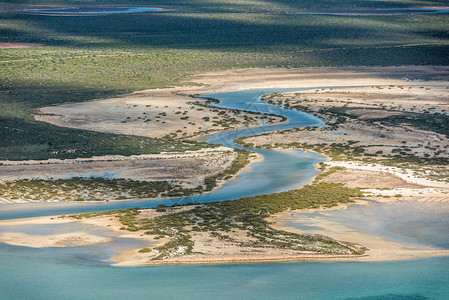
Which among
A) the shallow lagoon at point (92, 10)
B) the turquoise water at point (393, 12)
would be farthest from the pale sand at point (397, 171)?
the shallow lagoon at point (92, 10)

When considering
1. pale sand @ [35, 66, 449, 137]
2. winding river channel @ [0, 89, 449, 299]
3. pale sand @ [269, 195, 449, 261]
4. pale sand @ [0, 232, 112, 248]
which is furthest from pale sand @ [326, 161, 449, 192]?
pale sand @ [0, 232, 112, 248]

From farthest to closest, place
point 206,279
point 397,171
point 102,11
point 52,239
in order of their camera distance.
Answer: point 102,11 < point 397,171 < point 52,239 < point 206,279

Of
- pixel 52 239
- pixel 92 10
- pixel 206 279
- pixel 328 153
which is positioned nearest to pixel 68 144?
pixel 328 153

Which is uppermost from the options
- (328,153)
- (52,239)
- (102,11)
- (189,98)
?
(102,11)

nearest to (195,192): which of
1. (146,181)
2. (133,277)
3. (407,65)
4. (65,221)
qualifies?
(146,181)

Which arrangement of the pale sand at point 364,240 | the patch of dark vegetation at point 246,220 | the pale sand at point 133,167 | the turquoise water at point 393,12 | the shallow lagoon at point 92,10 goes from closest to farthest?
1. the pale sand at point 364,240
2. the patch of dark vegetation at point 246,220
3. the pale sand at point 133,167
4. the turquoise water at point 393,12
5. the shallow lagoon at point 92,10

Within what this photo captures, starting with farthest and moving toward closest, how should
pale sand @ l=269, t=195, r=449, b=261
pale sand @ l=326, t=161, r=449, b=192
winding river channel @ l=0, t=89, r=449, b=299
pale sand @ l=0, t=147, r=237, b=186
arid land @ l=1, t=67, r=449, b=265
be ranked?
pale sand @ l=0, t=147, r=237, b=186
pale sand @ l=326, t=161, r=449, b=192
arid land @ l=1, t=67, r=449, b=265
pale sand @ l=269, t=195, r=449, b=261
winding river channel @ l=0, t=89, r=449, b=299

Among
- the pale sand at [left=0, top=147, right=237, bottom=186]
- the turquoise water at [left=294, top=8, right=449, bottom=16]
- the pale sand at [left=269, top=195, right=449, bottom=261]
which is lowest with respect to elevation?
the pale sand at [left=0, top=147, right=237, bottom=186]

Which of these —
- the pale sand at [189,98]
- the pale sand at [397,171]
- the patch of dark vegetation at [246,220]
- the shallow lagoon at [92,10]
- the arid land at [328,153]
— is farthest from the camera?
→ the shallow lagoon at [92,10]

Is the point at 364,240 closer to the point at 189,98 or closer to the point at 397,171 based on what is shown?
the point at 397,171

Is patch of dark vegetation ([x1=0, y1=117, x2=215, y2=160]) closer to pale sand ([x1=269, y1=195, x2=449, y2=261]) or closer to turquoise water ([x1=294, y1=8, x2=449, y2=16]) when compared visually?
pale sand ([x1=269, y1=195, x2=449, y2=261])

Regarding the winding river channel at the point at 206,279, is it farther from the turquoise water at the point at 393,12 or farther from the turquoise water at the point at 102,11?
the turquoise water at the point at 102,11

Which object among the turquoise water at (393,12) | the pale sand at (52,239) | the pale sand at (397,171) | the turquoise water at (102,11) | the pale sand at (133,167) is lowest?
the pale sand at (52,239)

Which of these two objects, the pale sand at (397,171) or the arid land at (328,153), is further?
the pale sand at (397,171)
